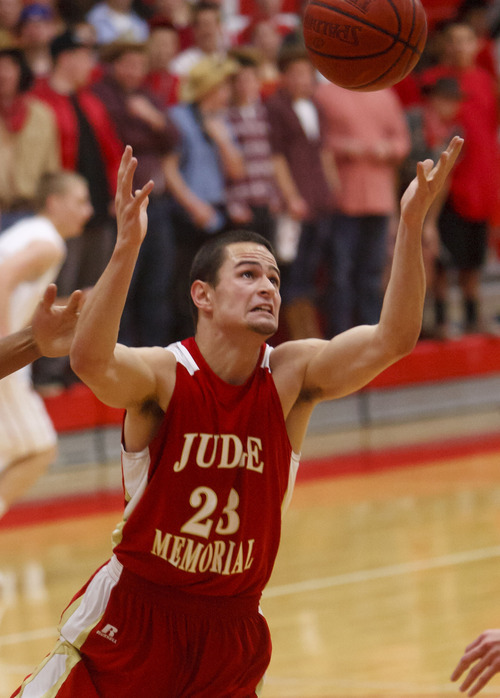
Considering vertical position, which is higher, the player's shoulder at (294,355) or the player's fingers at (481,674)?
the player's shoulder at (294,355)

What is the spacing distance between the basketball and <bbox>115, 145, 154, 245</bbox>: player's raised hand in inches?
44.6

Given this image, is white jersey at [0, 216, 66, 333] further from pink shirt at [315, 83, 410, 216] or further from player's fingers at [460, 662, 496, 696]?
pink shirt at [315, 83, 410, 216]

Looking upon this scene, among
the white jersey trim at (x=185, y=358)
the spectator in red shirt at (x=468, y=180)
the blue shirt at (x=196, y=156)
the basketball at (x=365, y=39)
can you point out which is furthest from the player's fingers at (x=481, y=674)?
the spectator in red shirt at (x=468, y=180)

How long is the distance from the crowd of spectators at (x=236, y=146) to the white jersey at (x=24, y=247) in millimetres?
2128

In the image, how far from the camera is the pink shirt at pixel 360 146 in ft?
32.3

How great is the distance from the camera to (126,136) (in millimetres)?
8703

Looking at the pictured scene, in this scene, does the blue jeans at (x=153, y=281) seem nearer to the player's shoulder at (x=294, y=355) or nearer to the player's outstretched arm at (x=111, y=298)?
the player's shoulder at (x=294, y=355)

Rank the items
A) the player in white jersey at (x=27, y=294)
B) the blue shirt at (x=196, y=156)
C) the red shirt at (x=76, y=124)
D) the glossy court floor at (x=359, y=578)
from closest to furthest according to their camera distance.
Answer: the glossy court floor at (x=359, y=578)
the player in white jersey at (x=27, y=294)
the red shirt at (x=76, y=124)
the blue shirt at (x=196, y=156)

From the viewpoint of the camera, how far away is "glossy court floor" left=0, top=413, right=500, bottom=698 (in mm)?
4973

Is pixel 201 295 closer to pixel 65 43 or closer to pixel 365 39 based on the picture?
pixel 365 39

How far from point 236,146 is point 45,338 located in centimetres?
618

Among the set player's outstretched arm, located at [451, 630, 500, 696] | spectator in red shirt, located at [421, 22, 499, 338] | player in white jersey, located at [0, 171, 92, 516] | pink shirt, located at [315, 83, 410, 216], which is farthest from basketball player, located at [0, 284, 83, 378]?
spectator in red shirt, located at [421, 22, 499, 338]

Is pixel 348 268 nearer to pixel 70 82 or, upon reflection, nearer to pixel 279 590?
pixel 70 82

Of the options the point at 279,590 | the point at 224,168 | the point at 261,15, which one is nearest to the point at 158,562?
the point at 279,590
